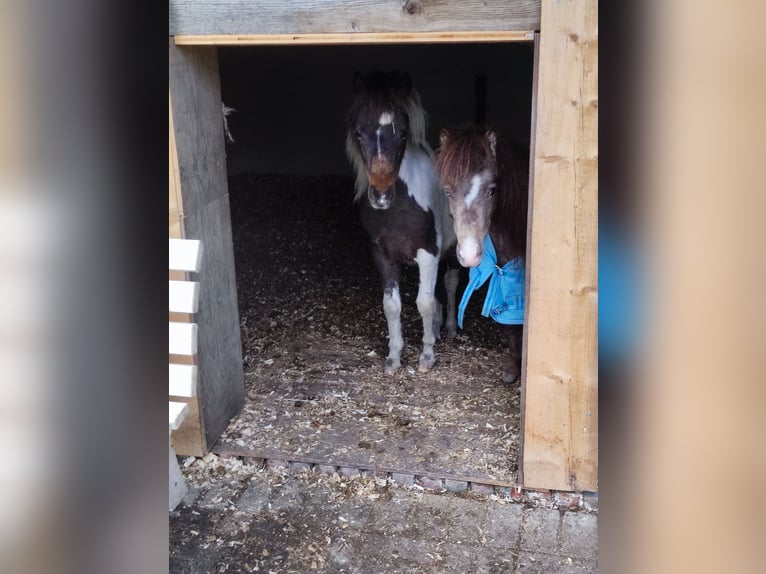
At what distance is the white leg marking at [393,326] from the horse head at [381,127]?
65 cm

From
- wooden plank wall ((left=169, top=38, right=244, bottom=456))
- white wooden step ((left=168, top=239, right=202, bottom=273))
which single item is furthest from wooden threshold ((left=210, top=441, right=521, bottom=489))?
white wooden step ((left=168, top=239, right=202, bottom=273))

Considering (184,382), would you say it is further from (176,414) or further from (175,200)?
(175,200)

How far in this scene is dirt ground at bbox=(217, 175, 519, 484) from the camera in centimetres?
337

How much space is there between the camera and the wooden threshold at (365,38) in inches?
100

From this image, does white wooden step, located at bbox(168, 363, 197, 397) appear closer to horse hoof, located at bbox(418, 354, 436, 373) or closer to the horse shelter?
the horse shelter

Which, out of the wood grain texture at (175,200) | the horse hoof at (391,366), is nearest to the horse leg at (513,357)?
the horse hoof at (391,366)

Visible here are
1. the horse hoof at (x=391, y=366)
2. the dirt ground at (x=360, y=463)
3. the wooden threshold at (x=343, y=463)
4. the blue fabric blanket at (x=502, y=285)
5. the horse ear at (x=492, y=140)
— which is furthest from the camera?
the horse hoof at (x=391, y=366)

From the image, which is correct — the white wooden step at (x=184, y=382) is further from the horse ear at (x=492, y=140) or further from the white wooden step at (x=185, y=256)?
the horse ear at (x=492, y=140)

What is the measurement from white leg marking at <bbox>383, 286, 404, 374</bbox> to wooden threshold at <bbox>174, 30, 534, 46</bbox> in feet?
5.75
